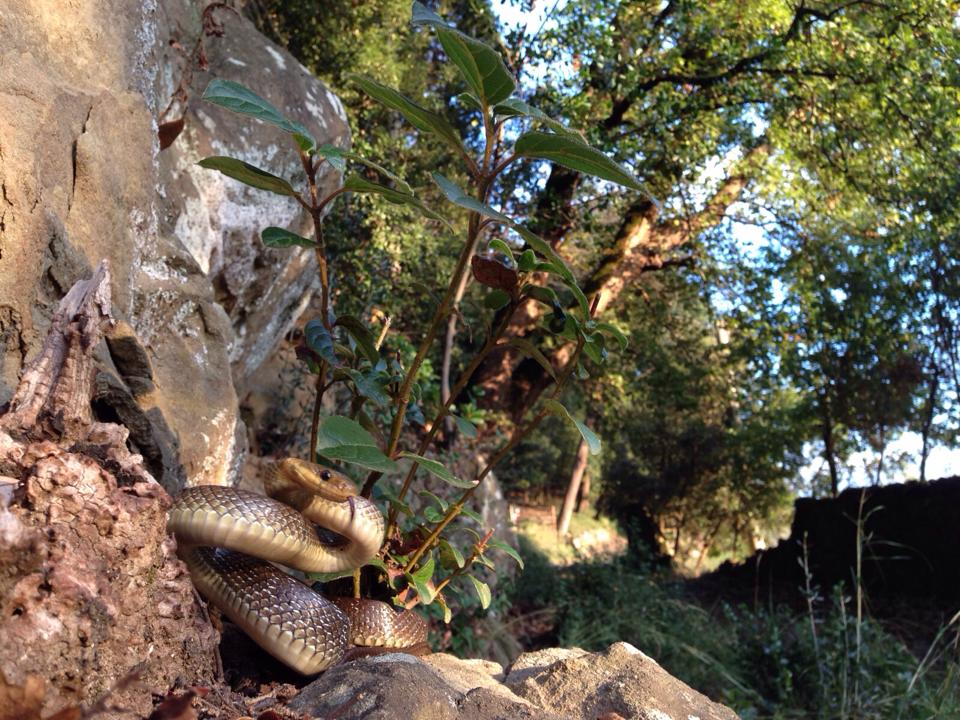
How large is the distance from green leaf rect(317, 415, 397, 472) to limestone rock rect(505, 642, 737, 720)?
2.95 feet

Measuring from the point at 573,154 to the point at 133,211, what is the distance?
5.69 ft

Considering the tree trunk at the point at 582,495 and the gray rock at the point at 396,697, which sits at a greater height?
the gray rock at the point at 396,697

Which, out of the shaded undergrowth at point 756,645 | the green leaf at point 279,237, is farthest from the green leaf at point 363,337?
the shaded undergrowth at point 756,645

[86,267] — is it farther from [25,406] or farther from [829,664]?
[829,664]

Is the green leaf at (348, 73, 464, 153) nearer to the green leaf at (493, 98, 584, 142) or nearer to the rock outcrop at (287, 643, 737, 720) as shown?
the green leaf at (493, 98, 584, 142)

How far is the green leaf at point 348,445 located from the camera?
2361mm

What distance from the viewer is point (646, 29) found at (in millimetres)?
9531

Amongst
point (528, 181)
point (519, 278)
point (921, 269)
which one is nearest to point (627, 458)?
point (921, 269)

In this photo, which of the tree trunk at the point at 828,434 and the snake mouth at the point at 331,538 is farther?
the tree trunk at the point at 828,434

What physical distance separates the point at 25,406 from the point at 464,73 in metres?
1.40

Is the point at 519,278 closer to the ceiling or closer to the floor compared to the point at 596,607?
closer to the ceiling

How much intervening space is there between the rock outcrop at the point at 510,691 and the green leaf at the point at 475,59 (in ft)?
5.09

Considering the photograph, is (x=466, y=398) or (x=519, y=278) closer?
(x=519, y=278)

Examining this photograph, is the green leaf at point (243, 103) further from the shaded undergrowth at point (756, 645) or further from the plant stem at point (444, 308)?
the shaded undergrowth at point (756, 645)
